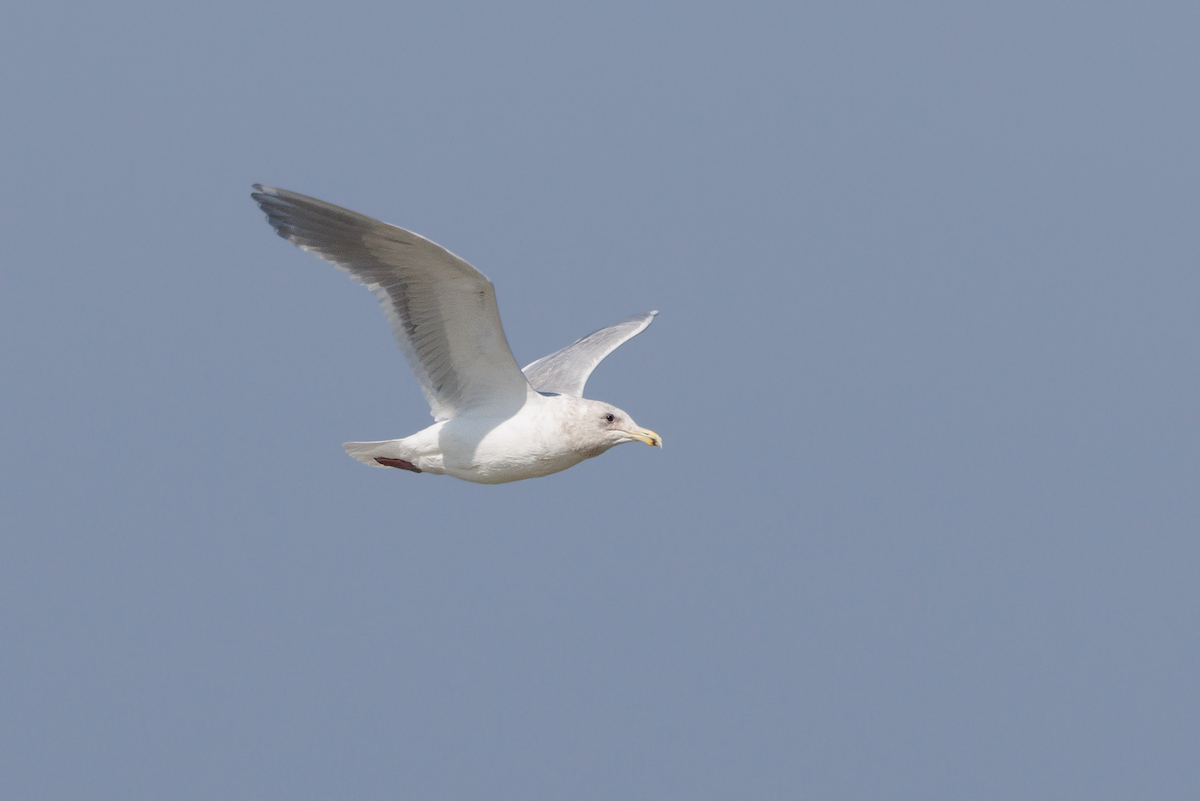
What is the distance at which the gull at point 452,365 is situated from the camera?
7043 millimetres

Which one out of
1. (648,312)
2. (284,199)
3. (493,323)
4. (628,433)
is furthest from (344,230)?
(648,312)

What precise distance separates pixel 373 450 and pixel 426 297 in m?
1.13

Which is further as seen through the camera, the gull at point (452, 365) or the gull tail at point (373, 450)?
the gull tail at point (373, 450)

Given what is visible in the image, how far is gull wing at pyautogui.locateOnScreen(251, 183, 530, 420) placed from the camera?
701 cm

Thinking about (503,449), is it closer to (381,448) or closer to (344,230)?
(381,448)

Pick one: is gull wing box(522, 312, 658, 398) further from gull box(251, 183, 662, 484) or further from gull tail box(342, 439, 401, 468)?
gull tail box(342, 439, 401, 468)

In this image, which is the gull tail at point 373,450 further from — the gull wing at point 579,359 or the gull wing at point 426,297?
the gull wing at point 579,359

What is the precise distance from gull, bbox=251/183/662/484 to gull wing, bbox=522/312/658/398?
106cm

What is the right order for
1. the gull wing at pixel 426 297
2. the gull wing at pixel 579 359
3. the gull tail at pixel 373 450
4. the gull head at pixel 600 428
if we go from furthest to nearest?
1. the gull wing at pixel 579 359
2. the gull tail at pixel 373 450
3. the gull head at pixel 600 428
4. the gull wing at pixel 426 297

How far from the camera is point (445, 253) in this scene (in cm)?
691

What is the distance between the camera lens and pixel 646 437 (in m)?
7.46

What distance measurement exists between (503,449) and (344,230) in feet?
4.77

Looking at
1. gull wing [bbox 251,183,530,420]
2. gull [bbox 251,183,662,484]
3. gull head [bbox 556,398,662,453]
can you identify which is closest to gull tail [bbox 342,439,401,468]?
gull [bbox 251,183,662,484]

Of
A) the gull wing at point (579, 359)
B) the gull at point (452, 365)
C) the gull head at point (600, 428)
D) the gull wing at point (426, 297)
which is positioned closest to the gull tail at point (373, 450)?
the gull at point (452, 365)
